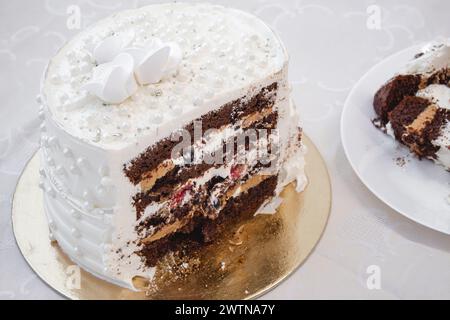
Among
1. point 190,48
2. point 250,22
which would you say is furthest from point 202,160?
point 250,22

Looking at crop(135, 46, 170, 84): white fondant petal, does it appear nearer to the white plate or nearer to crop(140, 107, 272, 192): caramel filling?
crop(140, 107, 272, 192): caramel filling

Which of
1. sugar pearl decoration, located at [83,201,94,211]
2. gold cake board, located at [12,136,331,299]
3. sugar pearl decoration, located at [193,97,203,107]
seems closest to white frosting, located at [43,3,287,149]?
sugar pearl decoration, located at [193,97,203,107]

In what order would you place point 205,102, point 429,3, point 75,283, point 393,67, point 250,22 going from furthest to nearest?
1. point 429,3
2. point 393,67
3. point 250,22
4. point 75,283
5. point 205,102

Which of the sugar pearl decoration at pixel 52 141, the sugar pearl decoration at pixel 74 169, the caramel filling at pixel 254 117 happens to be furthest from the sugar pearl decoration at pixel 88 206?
the caramel filling at pixel 254 117

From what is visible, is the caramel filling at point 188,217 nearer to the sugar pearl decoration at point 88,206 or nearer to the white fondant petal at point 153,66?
the sugar pearl decoration at point 88,206

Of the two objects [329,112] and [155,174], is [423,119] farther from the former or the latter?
[155,174]

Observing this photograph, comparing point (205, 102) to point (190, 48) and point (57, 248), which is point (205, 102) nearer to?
point (190, 48)
